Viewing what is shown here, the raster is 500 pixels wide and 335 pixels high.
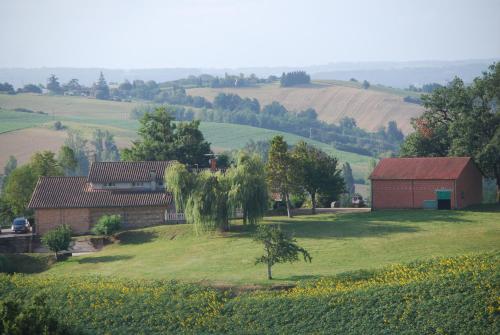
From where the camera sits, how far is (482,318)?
1558 inches

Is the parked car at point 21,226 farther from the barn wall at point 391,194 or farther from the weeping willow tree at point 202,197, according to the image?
the barn wall at point 391,194

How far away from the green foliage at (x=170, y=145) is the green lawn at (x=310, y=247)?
2124 centimetres

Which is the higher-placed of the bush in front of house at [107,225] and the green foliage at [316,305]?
the bush in front of house at [107,225]

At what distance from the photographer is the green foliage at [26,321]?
120 ft

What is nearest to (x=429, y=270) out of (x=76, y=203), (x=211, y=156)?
(x=76, y=203)

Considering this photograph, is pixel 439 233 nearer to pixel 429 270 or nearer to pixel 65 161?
pixel 429 270

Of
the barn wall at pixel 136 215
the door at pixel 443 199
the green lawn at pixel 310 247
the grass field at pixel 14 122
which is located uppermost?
the grass field at pixel 14 122

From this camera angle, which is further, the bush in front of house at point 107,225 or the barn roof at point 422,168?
the barn roof at point 422,168

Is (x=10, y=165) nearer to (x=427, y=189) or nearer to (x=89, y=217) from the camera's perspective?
(x=89, y=217)

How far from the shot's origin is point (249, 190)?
63.0 metres

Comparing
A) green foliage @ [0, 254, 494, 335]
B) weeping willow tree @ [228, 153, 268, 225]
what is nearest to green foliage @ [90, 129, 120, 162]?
weeping willow tree @ [228, 153, 268, 225]

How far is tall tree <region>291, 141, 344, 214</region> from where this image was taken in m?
70.5

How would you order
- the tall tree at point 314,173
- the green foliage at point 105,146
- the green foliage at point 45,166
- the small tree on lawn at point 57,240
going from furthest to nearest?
the green foliage at point 105,146, the green foliage at point 45,166, the tall tree at point 314,173, the small tree on lawn at point 57,240

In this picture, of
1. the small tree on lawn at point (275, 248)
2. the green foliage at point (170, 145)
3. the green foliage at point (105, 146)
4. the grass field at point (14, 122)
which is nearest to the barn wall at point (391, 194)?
the green foliage at point (170, 145)
